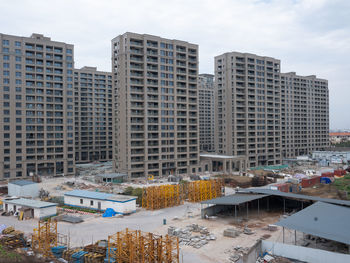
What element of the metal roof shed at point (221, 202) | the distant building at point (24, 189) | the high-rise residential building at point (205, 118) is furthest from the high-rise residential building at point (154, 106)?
the high-rise residential building at point (205, 118)

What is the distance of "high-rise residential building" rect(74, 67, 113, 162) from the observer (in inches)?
4690

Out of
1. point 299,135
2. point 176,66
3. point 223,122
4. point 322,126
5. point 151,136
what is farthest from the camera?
point 322,126

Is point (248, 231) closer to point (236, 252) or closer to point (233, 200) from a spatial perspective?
point (236, 252)

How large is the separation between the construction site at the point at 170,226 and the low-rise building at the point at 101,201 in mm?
140

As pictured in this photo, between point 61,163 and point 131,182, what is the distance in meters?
23.4

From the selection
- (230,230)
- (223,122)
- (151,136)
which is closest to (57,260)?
(230,230)

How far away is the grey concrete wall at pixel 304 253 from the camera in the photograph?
24167 mm

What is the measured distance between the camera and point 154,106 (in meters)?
79.8

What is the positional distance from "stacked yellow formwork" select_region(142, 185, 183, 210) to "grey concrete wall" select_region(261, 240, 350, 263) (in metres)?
19.8

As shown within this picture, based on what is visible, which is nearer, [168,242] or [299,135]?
[168,242]

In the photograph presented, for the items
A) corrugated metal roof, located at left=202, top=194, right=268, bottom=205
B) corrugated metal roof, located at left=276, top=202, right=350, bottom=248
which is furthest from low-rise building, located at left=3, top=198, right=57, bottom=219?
corrugated metal roof, located at left=276, top=202, right=350, bottom=248

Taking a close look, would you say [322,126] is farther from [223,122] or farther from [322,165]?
[223,122]

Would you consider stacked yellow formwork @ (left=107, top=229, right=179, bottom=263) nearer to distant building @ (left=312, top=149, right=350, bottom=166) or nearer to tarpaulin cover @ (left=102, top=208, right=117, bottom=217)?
tarpaulin cover @ (left=102, top=208, right=117, bottom=217)

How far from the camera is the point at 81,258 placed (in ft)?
80.7
